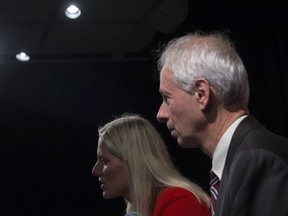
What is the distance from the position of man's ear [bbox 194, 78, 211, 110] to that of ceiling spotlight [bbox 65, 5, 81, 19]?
3080 millimetres

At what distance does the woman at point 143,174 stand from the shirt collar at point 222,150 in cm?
69

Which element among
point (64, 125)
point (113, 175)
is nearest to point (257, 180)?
point (113, 175)

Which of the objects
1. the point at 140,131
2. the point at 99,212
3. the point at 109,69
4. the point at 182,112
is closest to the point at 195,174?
the point at 99,212

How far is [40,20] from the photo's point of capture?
4328 millimetres

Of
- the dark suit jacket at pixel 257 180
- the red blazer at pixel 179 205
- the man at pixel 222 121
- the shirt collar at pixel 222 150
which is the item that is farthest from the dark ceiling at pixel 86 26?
the dark suit jacket at pixel 257 180

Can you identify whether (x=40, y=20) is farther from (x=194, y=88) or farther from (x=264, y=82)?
(x=194, y=88)

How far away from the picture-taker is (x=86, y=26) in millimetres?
4492

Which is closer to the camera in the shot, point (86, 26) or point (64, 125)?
point (86, 26)

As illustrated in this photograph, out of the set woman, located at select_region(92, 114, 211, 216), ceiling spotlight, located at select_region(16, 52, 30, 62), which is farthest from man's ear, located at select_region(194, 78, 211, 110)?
ceiling spotlight, located at select_region(16, 52, 30, 62)

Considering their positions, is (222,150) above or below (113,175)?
below

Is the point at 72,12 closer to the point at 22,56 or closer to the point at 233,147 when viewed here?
the point at 22,56

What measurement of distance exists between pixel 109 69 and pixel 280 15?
1.97 metres

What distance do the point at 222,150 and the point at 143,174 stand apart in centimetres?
88

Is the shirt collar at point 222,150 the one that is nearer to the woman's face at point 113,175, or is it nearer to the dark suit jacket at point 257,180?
the dark suit jacket at point 257,180
